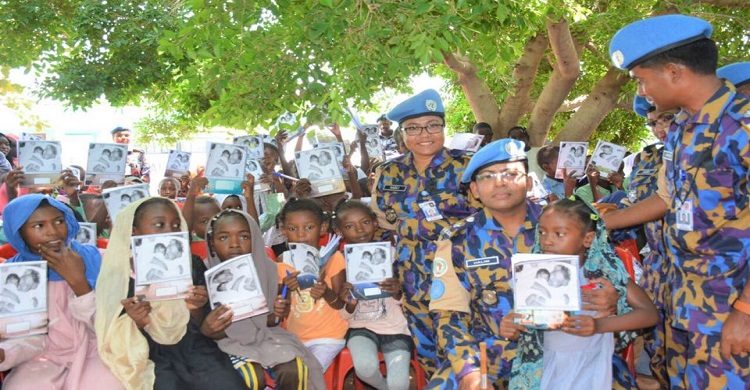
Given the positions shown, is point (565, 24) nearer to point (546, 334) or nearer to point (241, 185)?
point (241, 185)

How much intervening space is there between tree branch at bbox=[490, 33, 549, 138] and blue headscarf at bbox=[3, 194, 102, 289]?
7477mm

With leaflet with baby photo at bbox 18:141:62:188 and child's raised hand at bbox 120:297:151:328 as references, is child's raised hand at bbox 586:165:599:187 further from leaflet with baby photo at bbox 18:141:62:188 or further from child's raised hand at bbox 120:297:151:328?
leaflet with baby photo at bbox 18:141:62:188

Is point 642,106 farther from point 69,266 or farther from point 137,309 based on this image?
point 69,266

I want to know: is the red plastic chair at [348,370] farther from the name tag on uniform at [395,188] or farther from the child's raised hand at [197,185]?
the child's raised hand at [197,185]

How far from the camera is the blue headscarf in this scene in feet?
11.5

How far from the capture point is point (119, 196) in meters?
4.39

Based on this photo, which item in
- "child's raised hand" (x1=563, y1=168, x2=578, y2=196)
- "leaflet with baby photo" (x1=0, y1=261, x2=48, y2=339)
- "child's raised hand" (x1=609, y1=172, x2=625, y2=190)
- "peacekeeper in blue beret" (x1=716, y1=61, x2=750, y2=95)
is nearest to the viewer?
"leaflet with baby photo" (x1=0, y1=261, x2=48, y2=339)

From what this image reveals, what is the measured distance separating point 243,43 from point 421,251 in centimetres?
174

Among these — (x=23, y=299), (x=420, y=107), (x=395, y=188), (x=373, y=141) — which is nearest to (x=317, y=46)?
(x=420, y=107)

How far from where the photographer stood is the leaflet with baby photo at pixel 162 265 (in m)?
3.19

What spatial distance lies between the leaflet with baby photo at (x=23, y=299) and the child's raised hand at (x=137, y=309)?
1.26ft

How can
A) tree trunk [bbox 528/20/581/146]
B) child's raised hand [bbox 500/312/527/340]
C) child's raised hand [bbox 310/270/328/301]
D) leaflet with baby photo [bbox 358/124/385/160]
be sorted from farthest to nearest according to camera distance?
tree trunk [bbox 528/20/581/146], leaflet with baby photo [bbox 358/124/385/160], child's raised hand [bbox 310/270/328/301], child's raised hand [bbox 500/312/527/340]

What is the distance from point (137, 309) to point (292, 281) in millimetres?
890

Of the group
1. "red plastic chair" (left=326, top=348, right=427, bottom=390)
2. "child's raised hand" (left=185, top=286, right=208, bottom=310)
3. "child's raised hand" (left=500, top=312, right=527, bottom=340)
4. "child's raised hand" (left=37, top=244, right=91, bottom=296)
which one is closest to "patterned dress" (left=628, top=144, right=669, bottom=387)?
"child's raised hand" (left=500, top=312, right=527, bottom=340)
